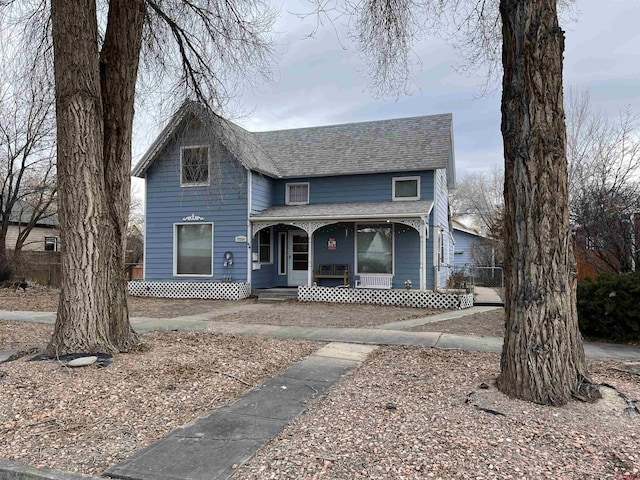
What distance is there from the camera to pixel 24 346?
733cm

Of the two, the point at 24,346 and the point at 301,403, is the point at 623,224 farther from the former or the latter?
the point at 24,346

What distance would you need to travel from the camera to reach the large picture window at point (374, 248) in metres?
15.6

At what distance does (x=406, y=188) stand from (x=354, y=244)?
8.52 ft

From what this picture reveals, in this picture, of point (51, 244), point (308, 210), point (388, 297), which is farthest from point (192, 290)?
point (51, 244)

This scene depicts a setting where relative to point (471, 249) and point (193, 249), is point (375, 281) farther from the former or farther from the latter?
point (471, 249)

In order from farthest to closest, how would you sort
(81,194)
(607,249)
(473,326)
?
(607,249) < (473,326) < (81,194)

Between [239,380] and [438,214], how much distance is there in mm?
12277

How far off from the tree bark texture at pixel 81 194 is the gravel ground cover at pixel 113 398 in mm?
529

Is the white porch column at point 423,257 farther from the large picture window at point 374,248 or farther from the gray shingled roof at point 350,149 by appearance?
the gray shingled roof at point 350,149

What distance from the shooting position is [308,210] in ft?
52.1

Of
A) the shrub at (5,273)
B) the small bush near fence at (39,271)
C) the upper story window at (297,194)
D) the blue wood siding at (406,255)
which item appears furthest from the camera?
the small bush near fence at (39,271)

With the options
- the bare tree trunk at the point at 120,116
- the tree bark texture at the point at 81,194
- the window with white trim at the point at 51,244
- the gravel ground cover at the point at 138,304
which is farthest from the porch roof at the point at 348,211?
A: the window with white trim at the point at 51,244

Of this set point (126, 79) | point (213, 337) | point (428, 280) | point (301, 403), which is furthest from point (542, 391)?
point (428, 280)

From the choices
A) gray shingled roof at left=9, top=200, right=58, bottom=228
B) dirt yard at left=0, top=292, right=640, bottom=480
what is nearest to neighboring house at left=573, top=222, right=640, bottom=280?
dirt yard at left=0, top=292, right=640, bottom=480
